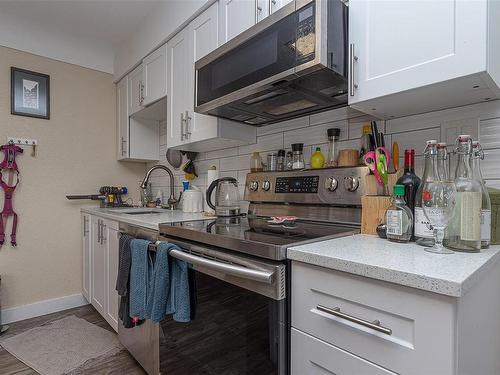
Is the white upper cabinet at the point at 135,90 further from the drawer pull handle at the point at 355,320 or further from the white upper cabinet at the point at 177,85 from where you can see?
the drawer pull handle at the point at 355,320

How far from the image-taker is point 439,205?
0.84 m

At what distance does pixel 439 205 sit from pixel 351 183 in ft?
1.32

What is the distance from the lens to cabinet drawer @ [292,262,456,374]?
560 millimetres

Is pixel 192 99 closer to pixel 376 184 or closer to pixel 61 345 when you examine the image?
pixel 376 184

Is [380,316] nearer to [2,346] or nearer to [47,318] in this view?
[2,346]

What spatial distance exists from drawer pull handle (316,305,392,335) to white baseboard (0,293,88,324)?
2.63 m

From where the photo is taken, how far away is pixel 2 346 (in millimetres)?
1930

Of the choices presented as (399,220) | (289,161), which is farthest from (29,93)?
(399,220)

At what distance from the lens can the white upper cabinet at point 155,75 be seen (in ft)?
6.86

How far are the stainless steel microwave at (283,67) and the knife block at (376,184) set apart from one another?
0.40 meters

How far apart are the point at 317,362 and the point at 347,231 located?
485 mm

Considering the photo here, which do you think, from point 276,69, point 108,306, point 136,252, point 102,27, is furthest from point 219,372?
point 102,27

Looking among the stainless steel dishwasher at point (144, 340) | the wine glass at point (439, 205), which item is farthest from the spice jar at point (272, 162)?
the wine glass at point (439, 205)

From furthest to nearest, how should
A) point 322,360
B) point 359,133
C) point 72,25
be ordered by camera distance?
point 72,25
point 359,133
point 322,360
